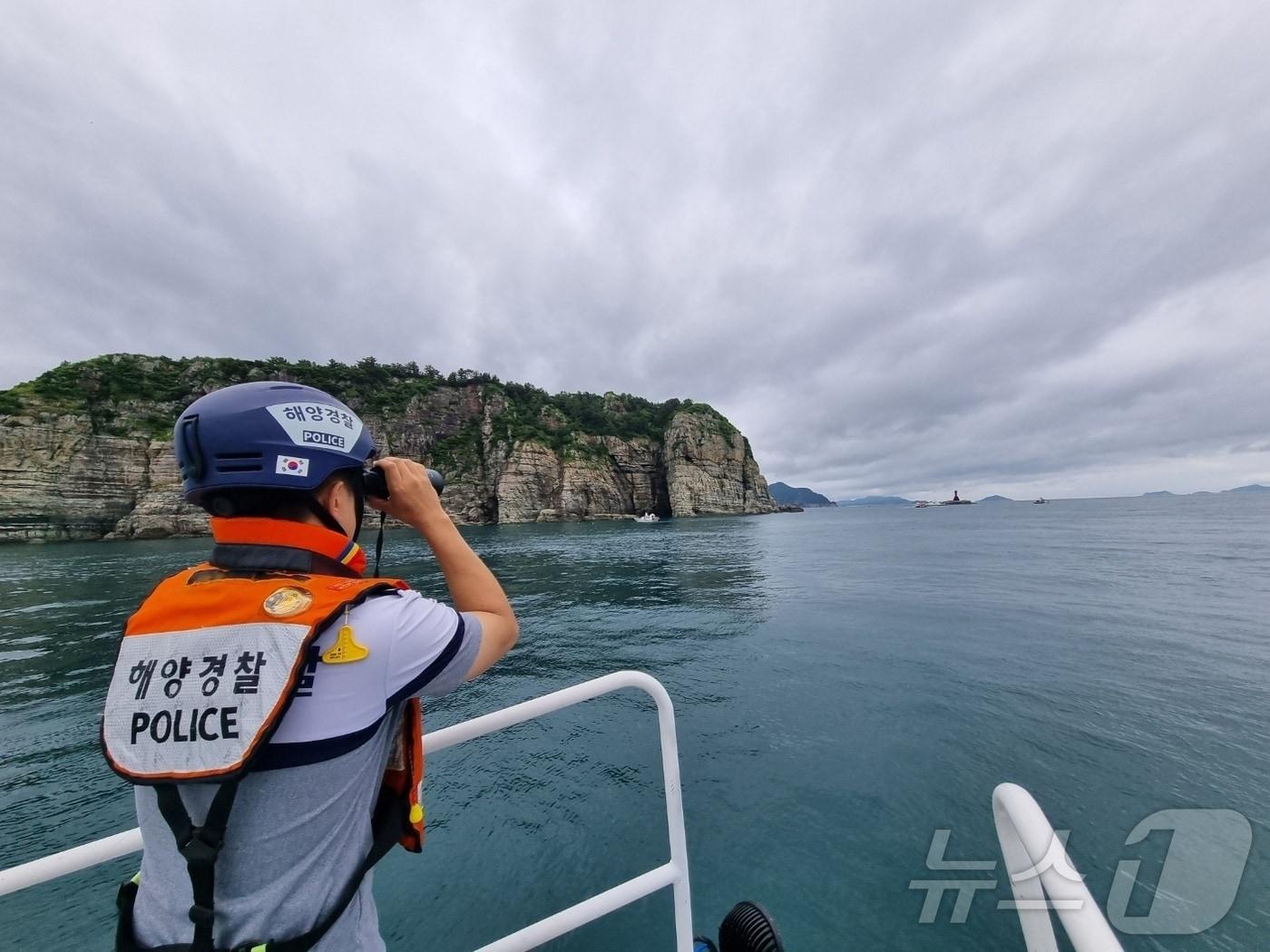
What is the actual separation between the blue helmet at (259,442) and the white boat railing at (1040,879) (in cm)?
201

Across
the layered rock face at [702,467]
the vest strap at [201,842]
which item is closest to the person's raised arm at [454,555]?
the vest strap at [201,842]

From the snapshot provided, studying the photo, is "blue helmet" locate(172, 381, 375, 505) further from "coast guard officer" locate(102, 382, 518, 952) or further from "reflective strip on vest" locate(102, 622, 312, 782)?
"reflective strip on vest" locate(102, 622, 312, 782)

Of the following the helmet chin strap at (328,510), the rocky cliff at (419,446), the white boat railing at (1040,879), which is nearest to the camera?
the white boat railing at (1040,879)

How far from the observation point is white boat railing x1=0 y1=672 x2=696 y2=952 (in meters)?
1.49

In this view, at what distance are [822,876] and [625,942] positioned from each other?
1.69 metres

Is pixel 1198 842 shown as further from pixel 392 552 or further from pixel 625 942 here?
pixel 392 552

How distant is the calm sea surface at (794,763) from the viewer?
374 centimetres

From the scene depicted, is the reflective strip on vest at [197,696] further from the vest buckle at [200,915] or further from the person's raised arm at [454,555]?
the person's raised arm at [454,555]

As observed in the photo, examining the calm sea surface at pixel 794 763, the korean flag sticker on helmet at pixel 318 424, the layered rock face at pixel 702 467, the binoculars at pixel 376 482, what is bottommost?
the calm sea surface at pixel 794 763

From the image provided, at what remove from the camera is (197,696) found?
1.09 metres

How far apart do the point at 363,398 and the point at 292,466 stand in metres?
84.5

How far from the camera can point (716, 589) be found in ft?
58.2

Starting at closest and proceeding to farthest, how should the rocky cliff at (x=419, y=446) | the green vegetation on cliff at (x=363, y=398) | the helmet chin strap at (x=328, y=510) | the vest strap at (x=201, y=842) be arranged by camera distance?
the vest strap at (x=201, y=842) → the helmet chin strap at (x=328, y=510) → the rocky cliff at (x=419, y=446) → the green vegetation on cliff at (x=363, y=398)
